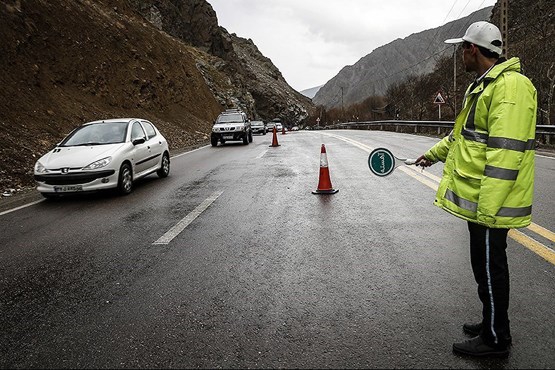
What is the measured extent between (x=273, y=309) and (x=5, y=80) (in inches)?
778

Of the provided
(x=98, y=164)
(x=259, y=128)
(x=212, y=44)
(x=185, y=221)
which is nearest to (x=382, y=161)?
(x=185, y=221)

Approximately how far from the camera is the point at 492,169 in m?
2.65

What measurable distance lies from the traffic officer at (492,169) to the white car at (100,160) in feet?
23.5

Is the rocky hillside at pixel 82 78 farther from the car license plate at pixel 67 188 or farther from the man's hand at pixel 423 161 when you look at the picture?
the man's hand at pixel 423 161

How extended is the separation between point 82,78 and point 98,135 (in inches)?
692

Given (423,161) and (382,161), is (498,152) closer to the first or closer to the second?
(423,161)

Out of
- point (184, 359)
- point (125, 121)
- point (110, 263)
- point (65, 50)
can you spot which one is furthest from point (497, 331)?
point (65, 50)

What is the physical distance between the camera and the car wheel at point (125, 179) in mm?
9047

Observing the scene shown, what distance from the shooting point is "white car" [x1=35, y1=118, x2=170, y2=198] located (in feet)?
27.9

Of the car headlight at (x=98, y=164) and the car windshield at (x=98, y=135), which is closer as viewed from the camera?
the car headlight at (x=98, y=164)

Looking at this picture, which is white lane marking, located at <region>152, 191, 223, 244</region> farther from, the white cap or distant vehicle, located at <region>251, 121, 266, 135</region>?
distant vehicle, located at <region>251, 121, 266, 135</region>

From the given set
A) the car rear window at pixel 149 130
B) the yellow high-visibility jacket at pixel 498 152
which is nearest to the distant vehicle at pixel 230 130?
the car rear window at pixel 149 130

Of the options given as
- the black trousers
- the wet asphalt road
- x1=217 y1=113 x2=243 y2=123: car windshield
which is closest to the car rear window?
the wet asphalt road

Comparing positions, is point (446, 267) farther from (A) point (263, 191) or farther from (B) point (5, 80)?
(B) point (5, 80)
